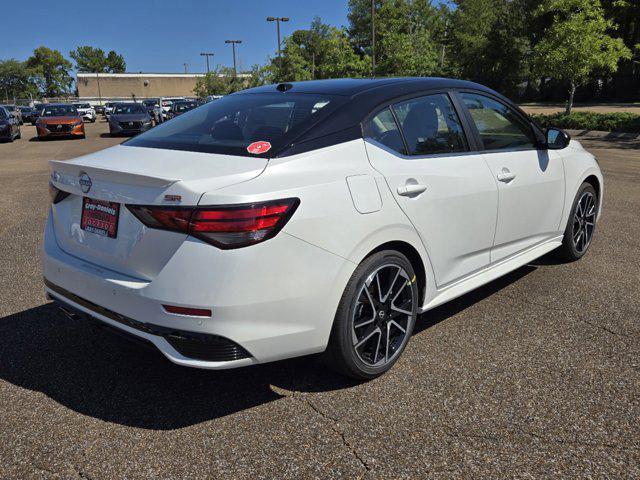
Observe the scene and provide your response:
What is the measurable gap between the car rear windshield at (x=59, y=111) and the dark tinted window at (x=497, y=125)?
77.6ft

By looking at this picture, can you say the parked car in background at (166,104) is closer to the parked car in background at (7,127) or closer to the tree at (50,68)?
the parked car in background at (7,127)

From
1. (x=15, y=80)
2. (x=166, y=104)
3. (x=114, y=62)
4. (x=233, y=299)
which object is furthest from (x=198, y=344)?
(x=114, y=62)

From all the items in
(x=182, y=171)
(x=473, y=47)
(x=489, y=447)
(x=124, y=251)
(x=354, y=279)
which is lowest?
(x=489, y=447)

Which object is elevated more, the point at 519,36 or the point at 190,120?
the point at 519,36

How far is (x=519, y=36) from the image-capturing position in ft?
164

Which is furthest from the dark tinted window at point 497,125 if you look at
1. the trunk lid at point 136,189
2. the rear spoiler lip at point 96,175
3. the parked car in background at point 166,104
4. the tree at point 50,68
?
the tree at point 50,68

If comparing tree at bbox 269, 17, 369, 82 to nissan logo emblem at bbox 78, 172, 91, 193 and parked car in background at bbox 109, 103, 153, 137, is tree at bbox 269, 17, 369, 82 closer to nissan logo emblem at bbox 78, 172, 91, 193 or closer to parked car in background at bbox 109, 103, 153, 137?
parked car in background at bbox 109, 103, 153, 137

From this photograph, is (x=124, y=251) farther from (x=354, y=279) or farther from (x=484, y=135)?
(x=484, y=135)

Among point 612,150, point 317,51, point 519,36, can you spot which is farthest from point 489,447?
point 317,51

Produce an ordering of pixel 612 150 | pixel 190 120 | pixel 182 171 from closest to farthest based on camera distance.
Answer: pixel 182 171, pixel 190 120, pixel 612 150

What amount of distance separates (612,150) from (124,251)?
1549cm

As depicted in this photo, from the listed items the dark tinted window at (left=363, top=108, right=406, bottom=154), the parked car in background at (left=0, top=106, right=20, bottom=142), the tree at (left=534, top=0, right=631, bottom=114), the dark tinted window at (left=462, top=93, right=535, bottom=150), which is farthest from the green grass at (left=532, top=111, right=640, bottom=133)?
the parked car in background at (left=0, top=106, right=20, bottom=142)

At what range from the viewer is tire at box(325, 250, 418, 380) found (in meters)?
2.79

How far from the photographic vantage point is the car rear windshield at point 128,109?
2531cm
